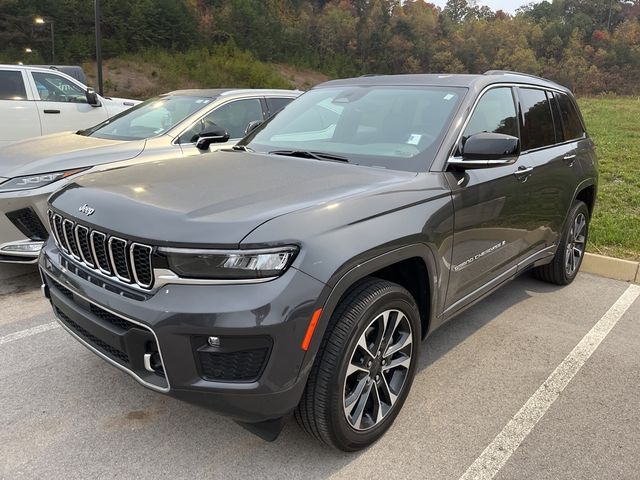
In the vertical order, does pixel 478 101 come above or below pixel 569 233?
above

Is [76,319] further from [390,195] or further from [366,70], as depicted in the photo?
[366,70]

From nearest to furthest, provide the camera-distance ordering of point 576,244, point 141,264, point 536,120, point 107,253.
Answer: point 141,264 → point 107,253 → point 536,120 → point 576,244

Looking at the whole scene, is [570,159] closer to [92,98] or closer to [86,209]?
[86,209]

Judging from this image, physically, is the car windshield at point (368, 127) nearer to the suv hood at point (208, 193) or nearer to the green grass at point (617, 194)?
the suv hood at point (208, 193)

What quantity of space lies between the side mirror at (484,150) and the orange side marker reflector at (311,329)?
4.25 feet

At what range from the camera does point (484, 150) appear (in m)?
2.86

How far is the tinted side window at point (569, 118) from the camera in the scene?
450 centimetres

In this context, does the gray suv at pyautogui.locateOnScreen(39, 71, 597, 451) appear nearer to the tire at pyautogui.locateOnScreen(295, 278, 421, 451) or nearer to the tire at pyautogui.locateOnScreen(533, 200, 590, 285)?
the tire at pyautogui.locateOnScreen(295, 278, 421, 451)

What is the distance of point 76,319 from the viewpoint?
8.07 feet

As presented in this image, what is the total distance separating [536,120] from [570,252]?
4.54 feet

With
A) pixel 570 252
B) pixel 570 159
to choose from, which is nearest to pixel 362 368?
pixel 570 159

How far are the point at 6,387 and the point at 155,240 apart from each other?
1.65 metres

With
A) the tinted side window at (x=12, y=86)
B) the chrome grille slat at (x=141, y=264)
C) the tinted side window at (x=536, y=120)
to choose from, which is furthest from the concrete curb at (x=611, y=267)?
the tinted side window at (x=12, y=86)

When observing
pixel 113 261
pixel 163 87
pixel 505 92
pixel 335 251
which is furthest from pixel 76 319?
pixel 163 87
